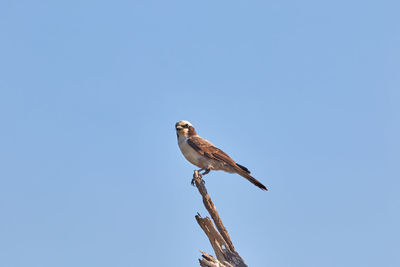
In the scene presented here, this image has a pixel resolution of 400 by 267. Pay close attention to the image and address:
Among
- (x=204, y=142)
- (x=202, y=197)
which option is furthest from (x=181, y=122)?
(x=202, y=197)

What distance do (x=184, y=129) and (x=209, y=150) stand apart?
1109 millimetres

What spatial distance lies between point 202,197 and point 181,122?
363 centimetres

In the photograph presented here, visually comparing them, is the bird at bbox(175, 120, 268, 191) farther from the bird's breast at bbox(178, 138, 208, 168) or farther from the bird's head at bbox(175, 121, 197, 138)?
the bird's head at bbox(175, 121, 197, 138)

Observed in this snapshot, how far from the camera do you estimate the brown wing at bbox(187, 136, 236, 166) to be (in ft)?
47.0

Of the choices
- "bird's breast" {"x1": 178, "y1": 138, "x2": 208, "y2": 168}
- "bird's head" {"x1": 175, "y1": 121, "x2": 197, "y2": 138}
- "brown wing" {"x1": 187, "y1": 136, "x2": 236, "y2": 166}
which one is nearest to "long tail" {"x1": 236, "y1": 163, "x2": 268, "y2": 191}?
"brown wing" {"x1": 187, "y1": 136, "x2": 236, "y2": 166}

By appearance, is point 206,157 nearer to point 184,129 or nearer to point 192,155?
point 192,155

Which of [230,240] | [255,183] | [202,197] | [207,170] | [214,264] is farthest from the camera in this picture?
[207,170]

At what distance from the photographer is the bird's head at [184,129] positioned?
1518cm

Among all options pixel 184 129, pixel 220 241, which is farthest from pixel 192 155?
pixel 220 241

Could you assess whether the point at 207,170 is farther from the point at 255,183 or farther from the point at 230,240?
the point at 230,240

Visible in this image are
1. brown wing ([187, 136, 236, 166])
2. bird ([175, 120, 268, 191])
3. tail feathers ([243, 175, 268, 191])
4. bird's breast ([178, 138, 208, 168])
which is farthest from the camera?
bird's breast ([178, 138, 208, 168])

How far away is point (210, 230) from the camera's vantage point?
37.6ft

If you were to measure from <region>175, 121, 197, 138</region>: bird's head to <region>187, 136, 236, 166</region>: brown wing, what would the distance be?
→ 0.41 m

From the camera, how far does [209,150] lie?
1445cm
